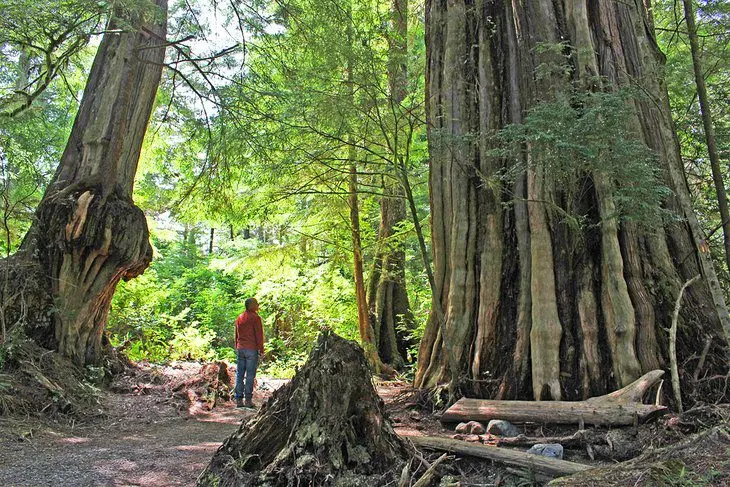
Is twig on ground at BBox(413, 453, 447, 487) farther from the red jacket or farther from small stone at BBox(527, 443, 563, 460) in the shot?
the red jacket

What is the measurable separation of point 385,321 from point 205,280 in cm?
1168

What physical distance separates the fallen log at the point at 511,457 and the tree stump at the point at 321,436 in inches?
17.9

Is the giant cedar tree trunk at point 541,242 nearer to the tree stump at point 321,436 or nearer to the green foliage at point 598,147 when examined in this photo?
the green foliage at point 598,147

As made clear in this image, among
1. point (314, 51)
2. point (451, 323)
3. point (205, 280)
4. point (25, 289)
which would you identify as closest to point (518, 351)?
point (451, 323)

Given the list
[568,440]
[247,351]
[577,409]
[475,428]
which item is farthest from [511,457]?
[247,351]

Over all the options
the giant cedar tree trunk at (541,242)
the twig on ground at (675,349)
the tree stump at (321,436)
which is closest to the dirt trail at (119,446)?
the tree stump at (321,436)

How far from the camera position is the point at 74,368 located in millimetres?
6547

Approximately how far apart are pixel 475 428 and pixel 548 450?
0.96 meters

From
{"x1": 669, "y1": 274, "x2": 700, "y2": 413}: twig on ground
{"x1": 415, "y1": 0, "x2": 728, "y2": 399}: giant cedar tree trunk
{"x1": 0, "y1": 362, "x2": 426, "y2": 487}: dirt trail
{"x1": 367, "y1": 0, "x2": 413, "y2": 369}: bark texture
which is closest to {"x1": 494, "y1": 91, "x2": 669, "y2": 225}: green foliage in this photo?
{"x1": 415, "y1": 0, "x2": 728, "y2": 399}: giant cedar tree trunk

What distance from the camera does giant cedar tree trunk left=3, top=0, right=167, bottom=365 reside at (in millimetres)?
6461

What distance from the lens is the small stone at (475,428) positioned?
4789 millimetres

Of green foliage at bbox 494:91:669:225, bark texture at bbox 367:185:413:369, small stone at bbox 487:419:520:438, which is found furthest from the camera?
bark texture at bbox 367:185:413:369

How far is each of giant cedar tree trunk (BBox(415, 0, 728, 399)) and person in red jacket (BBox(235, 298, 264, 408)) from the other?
2.34 meters

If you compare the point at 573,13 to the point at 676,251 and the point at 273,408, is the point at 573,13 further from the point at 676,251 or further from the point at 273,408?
the point at 273,408
